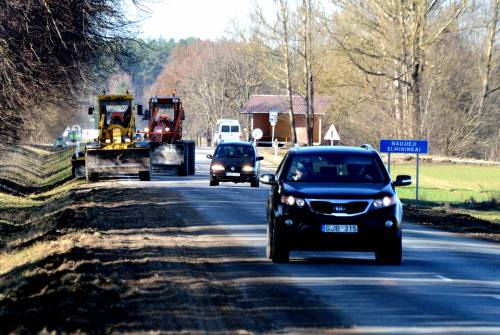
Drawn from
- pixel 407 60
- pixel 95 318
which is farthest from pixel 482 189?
pixel 95 318

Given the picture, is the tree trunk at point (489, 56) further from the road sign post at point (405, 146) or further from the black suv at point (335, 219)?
the black suv at point (335, 219)

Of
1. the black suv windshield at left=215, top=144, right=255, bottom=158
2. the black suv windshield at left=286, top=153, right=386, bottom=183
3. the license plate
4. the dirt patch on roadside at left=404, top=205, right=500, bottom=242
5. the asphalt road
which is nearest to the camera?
the asphalt road

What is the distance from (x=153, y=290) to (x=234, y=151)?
88.8 feet

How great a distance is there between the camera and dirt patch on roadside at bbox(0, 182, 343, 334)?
9711 millimetres

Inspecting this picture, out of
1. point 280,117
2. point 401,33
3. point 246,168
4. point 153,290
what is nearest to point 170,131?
point 246,168

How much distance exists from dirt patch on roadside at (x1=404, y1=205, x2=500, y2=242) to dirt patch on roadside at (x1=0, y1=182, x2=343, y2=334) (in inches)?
259

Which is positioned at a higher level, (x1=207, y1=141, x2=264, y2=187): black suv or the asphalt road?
(x1=207, y1=141, x2=264, y2=187): black suv

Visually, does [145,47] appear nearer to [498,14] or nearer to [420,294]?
[420,294]

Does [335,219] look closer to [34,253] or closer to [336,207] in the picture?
[336,207]

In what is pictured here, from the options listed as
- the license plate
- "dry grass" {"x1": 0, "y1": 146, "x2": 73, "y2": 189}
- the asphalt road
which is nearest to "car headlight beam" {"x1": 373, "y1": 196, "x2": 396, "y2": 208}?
the license plate

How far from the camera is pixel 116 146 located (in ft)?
132

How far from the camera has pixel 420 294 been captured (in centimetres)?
1227

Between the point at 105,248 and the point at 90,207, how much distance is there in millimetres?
10603

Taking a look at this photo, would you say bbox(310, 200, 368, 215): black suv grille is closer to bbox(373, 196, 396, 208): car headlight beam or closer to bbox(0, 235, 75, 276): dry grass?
bbox(373, 196, 396, 208): car headlight beam
